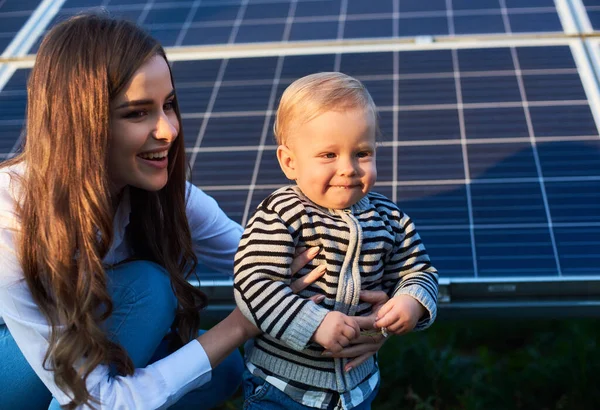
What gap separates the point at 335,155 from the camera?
2.75m

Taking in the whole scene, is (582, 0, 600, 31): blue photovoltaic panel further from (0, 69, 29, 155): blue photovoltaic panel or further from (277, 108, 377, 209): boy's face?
(0, 69, 29, 155): blue photovoltaic panel

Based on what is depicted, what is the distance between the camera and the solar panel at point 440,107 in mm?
3824

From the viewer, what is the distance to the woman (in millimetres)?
2742

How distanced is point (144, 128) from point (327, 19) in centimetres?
273

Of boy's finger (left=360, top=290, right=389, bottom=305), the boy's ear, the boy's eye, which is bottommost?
boy's finger (left=360, top=290, right=389, bottom=305)

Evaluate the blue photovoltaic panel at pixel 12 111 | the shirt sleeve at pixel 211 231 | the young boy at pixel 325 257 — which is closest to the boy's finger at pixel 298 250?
the young boy at pixel 325 257

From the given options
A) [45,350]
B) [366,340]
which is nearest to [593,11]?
[366,340]

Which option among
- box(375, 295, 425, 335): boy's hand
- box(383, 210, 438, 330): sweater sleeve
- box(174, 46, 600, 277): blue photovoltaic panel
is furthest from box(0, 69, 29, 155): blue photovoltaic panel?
box(375, 295, 425, 335): boy's hand

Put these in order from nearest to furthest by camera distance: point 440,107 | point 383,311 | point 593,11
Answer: point 383,311, point 440,107, point 593,11

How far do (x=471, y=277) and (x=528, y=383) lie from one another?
1255 mm

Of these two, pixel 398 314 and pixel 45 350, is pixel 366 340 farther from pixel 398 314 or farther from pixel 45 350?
pixel 45 350

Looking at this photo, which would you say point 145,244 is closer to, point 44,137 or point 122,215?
point 122,215

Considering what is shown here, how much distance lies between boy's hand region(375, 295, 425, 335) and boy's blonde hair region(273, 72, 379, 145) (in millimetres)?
547

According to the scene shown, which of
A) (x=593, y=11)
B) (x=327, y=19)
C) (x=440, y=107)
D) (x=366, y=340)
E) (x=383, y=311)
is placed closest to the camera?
(x=383, y=311)
